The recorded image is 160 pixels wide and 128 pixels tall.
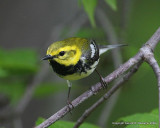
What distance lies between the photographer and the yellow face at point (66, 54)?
Result: 2.53m

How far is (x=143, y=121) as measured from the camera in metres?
1.85

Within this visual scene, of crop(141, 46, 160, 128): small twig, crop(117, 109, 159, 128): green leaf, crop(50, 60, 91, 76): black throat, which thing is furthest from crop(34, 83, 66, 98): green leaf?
crop(141, 46, 160, 128): small twig

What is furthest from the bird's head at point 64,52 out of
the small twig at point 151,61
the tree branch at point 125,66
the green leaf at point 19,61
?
the green leaf at point 19,61

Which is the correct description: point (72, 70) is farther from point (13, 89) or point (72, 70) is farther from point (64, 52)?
point (13, 89)

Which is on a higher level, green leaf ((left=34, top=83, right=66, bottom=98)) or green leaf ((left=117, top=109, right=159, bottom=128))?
green leaf ((left=34, top=83, right=66, bottom=98))

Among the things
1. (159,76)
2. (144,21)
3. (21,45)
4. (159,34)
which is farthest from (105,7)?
(159,76)

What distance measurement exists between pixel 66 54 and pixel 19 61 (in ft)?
4.61

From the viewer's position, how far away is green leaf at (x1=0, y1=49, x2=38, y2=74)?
371 centimetres

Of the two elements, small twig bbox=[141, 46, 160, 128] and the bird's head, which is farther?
the bird's head

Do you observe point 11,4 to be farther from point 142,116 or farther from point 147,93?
point 142,116

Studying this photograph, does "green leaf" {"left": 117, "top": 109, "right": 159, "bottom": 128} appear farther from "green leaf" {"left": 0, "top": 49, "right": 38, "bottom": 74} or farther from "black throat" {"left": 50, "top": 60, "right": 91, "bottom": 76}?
"green leaf" {"left": 0, "top": 49, "right": 38, "bottom": 74}

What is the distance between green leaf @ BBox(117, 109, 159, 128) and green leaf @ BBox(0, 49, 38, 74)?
1979mm

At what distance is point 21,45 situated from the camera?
17.1ft

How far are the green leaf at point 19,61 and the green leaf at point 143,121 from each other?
1.98 m
